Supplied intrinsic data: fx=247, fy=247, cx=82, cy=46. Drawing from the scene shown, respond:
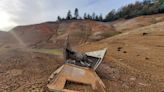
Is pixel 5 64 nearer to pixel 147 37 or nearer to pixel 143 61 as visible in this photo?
pixel 143 61

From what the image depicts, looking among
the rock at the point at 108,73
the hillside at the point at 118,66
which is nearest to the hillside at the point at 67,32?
the hillside at the point at 118,66

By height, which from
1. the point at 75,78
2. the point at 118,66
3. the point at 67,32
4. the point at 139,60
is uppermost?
the point at 75,78

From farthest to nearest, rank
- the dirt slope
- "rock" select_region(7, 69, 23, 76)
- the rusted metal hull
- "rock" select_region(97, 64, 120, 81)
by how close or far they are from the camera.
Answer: "rock" select_region(97, 64, 120, 81), "rock" select_region(7, 69, 23, 76), the dirt slope, the rusted metal hull

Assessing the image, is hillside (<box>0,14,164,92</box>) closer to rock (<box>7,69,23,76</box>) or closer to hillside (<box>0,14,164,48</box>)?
rock (<box>7,69,23,76</box>)

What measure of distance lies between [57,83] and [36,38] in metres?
18.8

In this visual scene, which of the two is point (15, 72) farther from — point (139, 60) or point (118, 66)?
point (139, 60)

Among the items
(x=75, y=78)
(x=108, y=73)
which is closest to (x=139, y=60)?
(x=108, y=73)

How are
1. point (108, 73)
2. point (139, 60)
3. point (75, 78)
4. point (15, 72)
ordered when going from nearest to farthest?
point (75, 78) < point (15, 72) < point (108, 73) < point (139, 60)

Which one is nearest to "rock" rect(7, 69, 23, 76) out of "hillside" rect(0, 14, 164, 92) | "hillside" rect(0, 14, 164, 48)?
"hillside" rect(0, 14, 164, 92)

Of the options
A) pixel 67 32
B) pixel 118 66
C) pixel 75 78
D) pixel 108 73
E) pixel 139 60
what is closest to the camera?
pixel 75 78

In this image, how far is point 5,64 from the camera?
12125mm

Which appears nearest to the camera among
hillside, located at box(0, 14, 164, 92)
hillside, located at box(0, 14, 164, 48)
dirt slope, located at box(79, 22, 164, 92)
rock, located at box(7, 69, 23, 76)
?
hillside, located at box(0, 14, 164, 92)

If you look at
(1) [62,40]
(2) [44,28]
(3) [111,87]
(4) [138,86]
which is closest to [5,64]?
(3) [111,87]

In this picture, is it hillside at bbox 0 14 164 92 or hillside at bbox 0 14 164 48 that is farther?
hillside at bbox 0 14 164 48
